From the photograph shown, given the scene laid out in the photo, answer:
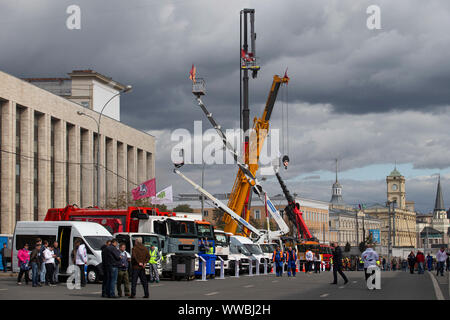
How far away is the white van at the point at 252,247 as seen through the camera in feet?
143

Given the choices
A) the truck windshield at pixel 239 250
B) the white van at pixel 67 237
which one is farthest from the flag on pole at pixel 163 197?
the white van at pixel 67 237

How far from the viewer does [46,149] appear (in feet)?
232

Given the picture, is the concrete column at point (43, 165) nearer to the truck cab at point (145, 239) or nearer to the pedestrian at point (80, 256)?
the truck cab at point (145, 239)

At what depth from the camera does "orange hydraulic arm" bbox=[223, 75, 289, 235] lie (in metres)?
50.8

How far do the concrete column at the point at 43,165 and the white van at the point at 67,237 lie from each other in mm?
40112

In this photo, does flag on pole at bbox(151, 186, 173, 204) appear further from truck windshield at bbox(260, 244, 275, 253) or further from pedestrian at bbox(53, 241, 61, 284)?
pedestrian at bbox(53, 241, 61, 284)

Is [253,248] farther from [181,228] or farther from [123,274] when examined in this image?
[123,274]

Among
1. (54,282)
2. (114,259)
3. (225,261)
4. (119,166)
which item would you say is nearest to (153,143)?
(119,166)

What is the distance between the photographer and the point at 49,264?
27016 mm

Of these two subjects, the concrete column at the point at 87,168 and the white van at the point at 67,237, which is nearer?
the white van at the point at 67,237

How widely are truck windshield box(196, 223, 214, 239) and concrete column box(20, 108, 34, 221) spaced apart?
34.2 meters

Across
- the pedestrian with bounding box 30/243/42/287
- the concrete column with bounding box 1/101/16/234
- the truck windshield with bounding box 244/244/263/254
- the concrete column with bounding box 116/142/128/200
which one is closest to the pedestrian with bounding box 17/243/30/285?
the pedestrian with bounding box 30/243/42/287
